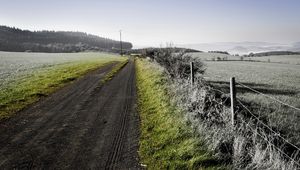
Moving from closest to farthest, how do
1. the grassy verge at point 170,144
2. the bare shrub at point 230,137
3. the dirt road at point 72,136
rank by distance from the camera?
the bare shrub at point 230,137 < the grassy verge at point 170,144 < the dirt road at point 72,136

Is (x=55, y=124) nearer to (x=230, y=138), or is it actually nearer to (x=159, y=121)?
(x=159, y=121)

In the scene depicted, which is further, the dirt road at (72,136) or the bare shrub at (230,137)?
the dirt road at (72,136)

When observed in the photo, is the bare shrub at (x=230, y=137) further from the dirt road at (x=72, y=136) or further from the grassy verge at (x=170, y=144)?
the dirt road at (x=72, y=136)

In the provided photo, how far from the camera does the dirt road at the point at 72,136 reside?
6.73 m

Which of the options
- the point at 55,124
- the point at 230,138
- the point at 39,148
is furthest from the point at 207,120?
the point at 55,124

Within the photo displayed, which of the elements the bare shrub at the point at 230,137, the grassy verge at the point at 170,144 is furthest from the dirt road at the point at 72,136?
the bare shrub at the point at 230,137

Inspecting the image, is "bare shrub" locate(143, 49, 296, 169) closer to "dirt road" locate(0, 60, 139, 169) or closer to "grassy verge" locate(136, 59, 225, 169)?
"grassy verge" locate(136, 59, 225, 169)

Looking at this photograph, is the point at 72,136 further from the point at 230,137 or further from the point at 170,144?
the point at 230,137

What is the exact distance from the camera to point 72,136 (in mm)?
8648

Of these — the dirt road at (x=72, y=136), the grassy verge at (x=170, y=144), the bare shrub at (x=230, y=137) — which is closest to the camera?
the bare shrub at (x=230, y=137)

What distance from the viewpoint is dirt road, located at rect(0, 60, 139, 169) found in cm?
673

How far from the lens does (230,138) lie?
274 inches

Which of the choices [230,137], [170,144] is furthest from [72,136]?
[230,137]

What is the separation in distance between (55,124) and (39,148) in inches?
97.3
